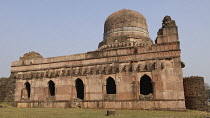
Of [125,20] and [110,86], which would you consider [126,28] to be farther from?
[110,86]

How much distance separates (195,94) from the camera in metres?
15.6

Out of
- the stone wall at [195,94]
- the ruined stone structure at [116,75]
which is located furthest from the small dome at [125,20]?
the stone wall at [195,94]

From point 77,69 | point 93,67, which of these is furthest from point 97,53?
point 77,69

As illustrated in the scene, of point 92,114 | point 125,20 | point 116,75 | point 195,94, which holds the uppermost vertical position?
point 125,20

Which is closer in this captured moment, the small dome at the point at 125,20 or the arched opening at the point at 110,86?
the arched opening at the point at 110,86

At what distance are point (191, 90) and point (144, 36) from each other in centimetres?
913

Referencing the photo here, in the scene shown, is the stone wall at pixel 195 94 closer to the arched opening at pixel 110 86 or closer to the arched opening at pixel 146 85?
the arched opening at pixel 146 85

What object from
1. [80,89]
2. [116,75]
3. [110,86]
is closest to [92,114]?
[116,75]

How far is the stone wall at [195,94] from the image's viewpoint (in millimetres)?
15208

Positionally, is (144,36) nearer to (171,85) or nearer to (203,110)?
(171,85)

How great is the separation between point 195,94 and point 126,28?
10.8 meters

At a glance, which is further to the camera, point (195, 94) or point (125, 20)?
point (125, 20)

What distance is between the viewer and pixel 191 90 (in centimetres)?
1590

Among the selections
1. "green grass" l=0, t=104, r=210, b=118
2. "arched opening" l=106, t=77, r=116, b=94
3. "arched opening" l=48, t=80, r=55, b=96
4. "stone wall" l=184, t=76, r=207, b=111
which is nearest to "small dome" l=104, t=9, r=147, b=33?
"arched opening" l=106, t=77, r=116, b=94
